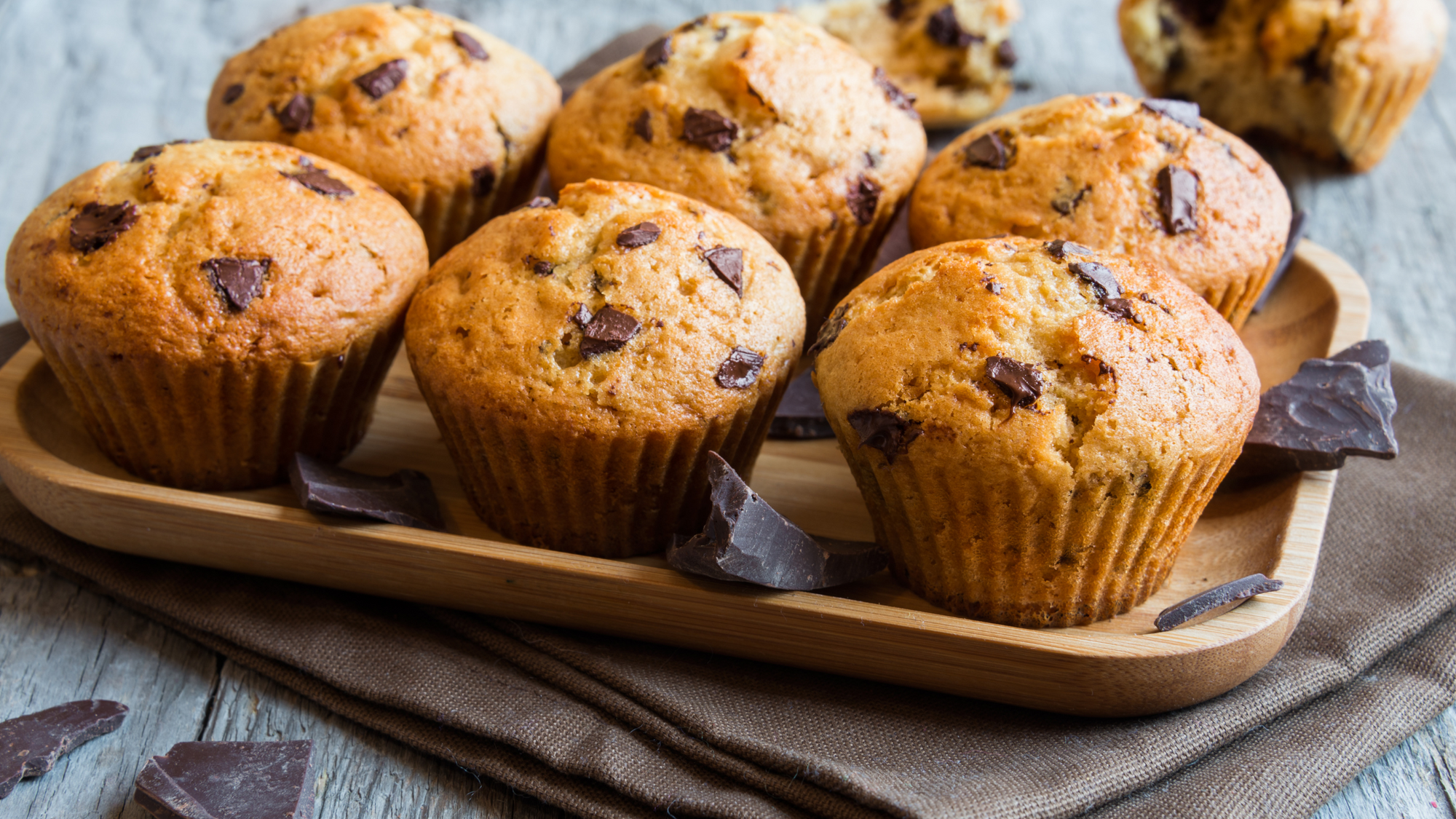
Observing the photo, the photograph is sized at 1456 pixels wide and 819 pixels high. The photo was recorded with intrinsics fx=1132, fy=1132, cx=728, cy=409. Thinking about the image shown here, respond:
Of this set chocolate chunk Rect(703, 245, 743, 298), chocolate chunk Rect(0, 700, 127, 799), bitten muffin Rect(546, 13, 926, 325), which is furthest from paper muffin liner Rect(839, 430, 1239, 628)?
chocolate chunk Rect(0, 700, 127, 799)

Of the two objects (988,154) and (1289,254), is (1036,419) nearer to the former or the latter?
(988,154)

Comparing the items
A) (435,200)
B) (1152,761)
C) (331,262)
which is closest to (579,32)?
(435,200)

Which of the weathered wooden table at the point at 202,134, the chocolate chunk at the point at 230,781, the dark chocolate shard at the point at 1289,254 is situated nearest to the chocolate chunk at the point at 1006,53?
the weathered wooden table at the point at 202,134

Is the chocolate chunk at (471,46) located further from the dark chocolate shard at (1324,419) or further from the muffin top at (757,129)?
the dark chocolate shard at (1324,419)

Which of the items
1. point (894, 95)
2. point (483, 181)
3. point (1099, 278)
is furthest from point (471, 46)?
point (1099, 278)

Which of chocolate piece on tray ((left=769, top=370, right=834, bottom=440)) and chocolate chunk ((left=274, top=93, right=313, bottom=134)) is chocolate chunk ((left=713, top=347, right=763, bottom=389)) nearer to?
chocolate piece on tray ((left=769, top=370, right=834, bottom=440))

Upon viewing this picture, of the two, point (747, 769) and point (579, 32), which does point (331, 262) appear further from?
point (579, 32)
